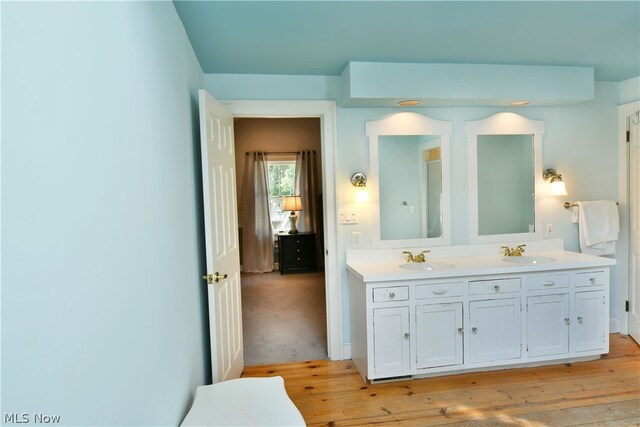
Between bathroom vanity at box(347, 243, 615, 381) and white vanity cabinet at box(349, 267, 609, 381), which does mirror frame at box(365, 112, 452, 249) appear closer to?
bathroom vanity at box(347, 243, 615, 381)

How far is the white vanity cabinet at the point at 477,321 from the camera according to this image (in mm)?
2824

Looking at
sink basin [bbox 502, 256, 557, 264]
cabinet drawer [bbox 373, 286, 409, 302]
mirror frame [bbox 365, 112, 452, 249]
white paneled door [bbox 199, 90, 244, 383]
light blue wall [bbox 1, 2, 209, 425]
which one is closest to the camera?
light blue wall [bbox 1, 2, 209, 425]

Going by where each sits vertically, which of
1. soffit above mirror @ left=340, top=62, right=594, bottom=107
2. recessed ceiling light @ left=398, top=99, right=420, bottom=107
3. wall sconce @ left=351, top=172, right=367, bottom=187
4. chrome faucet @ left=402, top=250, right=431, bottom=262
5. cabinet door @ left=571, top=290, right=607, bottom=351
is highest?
soffit above mirror @ left=340, top=62, right=594, bottom=107

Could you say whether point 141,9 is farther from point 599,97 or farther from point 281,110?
point 599,97

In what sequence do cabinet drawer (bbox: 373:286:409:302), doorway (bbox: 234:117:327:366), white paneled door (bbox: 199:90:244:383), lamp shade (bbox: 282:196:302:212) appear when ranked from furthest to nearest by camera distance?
1. lamp shade (bbox: 282:196:302:212)
2. doorway (bbox: 234:117:327:366)
3. cabinet drawer (bbox: 373:286:409:302)
4. white paneled door (bbox: 199:90:244:383)

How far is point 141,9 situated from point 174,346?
1279 mm

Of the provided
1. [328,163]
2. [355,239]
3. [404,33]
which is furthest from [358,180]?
[404,33]

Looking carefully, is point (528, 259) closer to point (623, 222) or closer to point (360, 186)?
point (623, 222)

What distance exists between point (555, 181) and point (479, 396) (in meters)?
1.95

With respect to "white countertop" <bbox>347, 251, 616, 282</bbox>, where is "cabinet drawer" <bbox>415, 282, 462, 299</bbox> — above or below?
below

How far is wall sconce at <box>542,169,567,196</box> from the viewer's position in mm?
3461

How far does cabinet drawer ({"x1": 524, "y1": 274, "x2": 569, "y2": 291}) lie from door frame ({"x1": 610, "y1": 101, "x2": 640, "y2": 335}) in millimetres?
1091

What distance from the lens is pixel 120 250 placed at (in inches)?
42.1

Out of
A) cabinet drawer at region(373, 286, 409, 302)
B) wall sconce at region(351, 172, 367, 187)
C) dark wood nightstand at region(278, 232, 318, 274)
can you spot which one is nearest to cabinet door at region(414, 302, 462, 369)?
cabinet drawer at region(373, 286, 409, 302)
